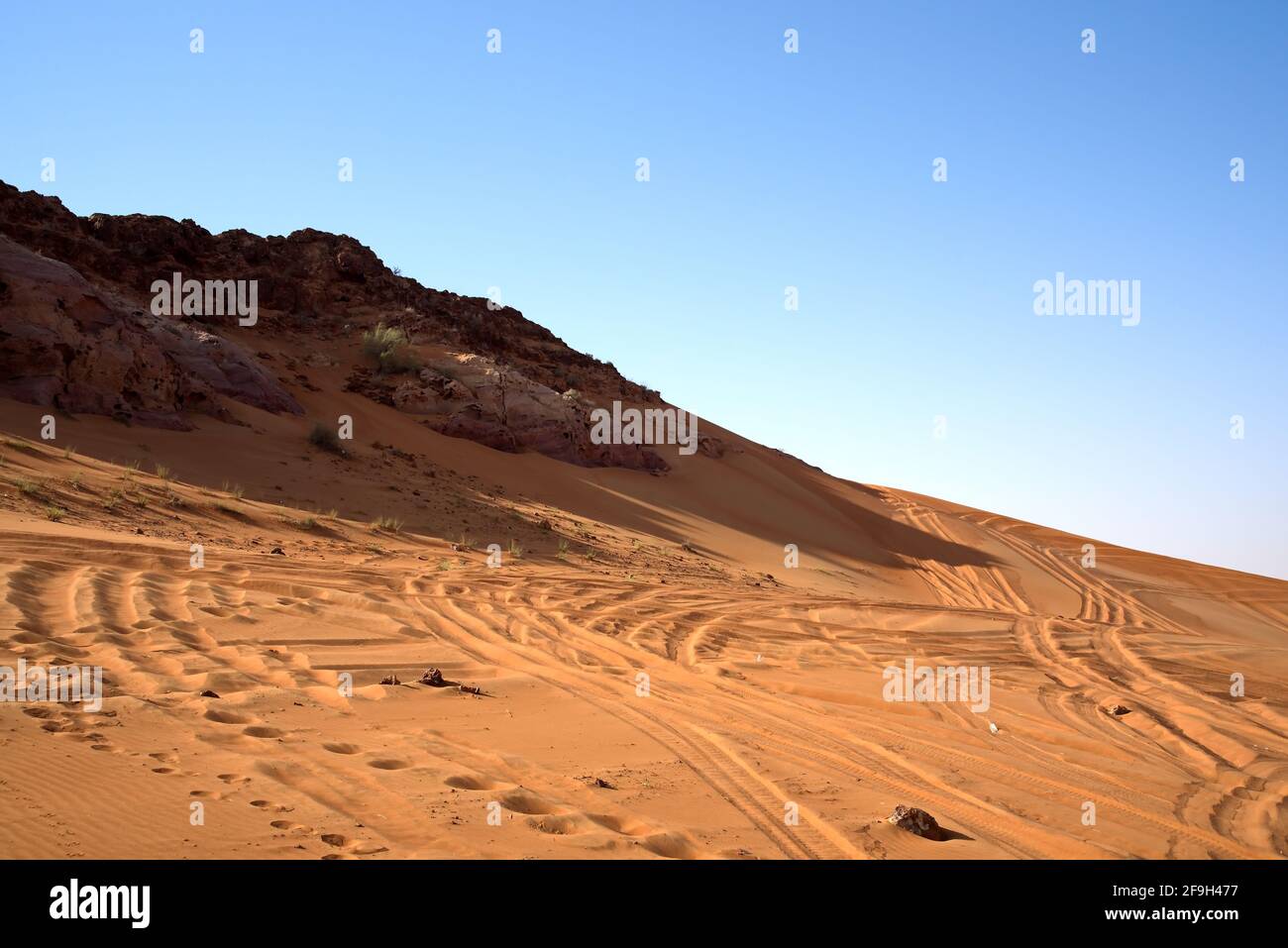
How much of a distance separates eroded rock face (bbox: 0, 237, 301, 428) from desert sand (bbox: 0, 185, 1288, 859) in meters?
0.14

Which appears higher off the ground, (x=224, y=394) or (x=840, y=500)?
(x=224, y=394)

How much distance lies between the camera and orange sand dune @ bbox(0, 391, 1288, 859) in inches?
151

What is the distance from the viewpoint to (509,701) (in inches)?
235

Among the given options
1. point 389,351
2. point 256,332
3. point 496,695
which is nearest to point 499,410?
point 389,351

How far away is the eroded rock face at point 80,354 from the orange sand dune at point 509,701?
82 centimetres

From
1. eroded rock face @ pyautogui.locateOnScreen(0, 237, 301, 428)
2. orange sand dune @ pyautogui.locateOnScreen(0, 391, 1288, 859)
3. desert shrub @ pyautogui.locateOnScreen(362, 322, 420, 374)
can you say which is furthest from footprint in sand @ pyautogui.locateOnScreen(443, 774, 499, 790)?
desert shrub @ pyautogui.locateOnScreen(362, 322, 420, 374)

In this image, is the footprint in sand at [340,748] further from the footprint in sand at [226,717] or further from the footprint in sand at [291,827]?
the footprint in sand at [291,827]

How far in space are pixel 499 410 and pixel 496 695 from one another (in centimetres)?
1608

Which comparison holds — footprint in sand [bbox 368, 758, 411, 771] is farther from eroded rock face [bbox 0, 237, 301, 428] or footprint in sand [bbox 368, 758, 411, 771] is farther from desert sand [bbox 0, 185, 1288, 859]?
eroded rock face [bbox 0, 237, 301, 428]

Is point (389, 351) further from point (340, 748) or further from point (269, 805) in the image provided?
point (269, 805)
